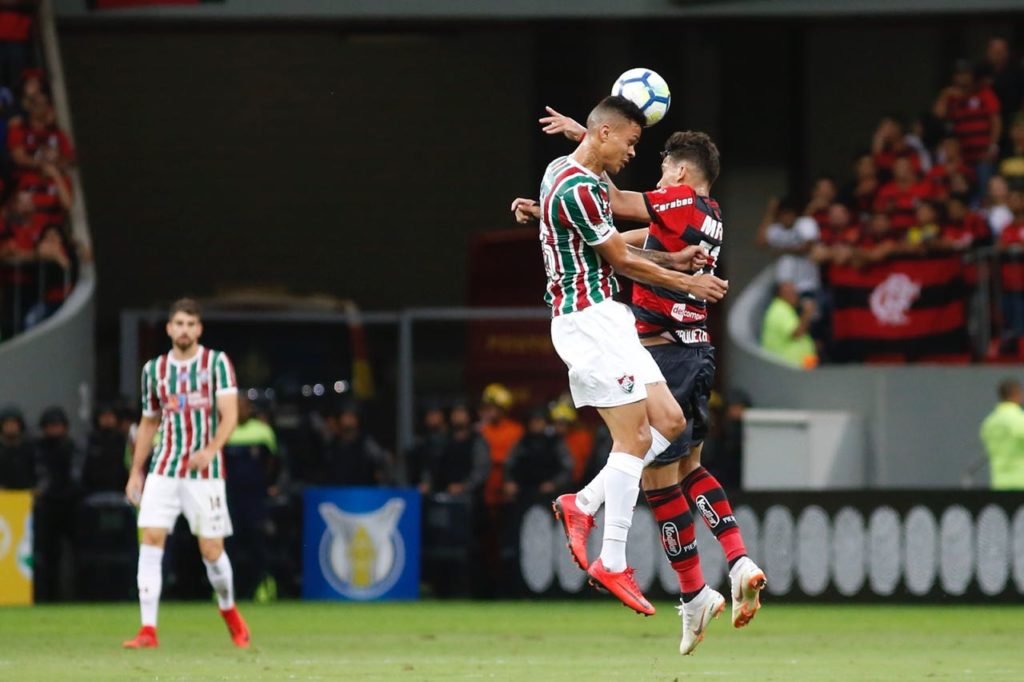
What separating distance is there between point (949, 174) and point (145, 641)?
1130 centimetres

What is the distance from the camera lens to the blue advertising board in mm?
19891

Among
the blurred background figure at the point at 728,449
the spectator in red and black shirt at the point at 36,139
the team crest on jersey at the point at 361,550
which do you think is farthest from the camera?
the spectator in red and black shirt at the point at 36,139

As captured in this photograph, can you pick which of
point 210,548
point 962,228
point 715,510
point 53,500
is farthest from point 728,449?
point 715,510

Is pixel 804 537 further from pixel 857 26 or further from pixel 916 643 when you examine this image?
pixel 857 26

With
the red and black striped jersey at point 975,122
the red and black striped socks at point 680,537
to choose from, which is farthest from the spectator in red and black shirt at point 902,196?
the red and black striped socks at point 680,537

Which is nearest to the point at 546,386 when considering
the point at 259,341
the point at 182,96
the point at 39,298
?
the point at 259,341

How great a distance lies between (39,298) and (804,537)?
8.75 metres

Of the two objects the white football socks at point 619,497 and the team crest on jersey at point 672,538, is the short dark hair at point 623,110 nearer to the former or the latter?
the white football socks at point 619,497

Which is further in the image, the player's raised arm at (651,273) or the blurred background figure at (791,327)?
the blurred background figure at (791,327)

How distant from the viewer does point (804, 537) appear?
62.2 ft

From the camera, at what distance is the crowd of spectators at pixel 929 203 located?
2083 centimetres

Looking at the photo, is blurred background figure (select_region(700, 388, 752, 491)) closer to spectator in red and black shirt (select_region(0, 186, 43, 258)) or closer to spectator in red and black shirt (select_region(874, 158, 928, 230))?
spectator in red and black shirt (select_region(874, 158, 928, 230))

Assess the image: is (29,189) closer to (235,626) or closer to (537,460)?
(537,460)

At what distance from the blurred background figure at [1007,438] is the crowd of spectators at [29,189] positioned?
9.86 metres
